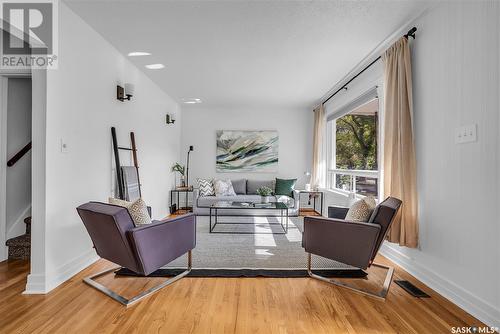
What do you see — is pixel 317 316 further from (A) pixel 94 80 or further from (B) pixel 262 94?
(B) pixel 262 94

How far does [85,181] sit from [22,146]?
1030 millimetres

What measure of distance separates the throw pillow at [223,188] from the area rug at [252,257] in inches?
51.1

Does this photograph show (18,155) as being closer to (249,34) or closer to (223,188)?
(249,34)

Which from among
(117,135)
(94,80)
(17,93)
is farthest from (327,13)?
(17,93)

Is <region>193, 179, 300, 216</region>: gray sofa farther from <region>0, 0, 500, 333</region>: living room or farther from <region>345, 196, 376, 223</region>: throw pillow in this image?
<region>345, 196, 376, 223</region>: throw pillow

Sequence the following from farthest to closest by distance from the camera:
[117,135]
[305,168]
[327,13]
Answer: [305,168] → [117,135] → [327,13]

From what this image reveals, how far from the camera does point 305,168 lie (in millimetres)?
6246

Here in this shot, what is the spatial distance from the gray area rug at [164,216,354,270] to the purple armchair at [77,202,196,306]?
595 millimetres

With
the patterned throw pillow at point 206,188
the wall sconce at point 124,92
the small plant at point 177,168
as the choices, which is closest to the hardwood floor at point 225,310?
the wall sconce at point 124,92

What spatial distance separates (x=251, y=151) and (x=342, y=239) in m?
4.21

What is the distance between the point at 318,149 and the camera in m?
5.66

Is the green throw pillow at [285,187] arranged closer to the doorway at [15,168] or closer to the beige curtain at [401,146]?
the beige curtain at [401,146]

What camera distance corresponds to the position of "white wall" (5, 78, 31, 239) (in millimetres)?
2906

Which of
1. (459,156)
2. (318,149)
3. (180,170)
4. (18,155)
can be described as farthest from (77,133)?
(318,149)
